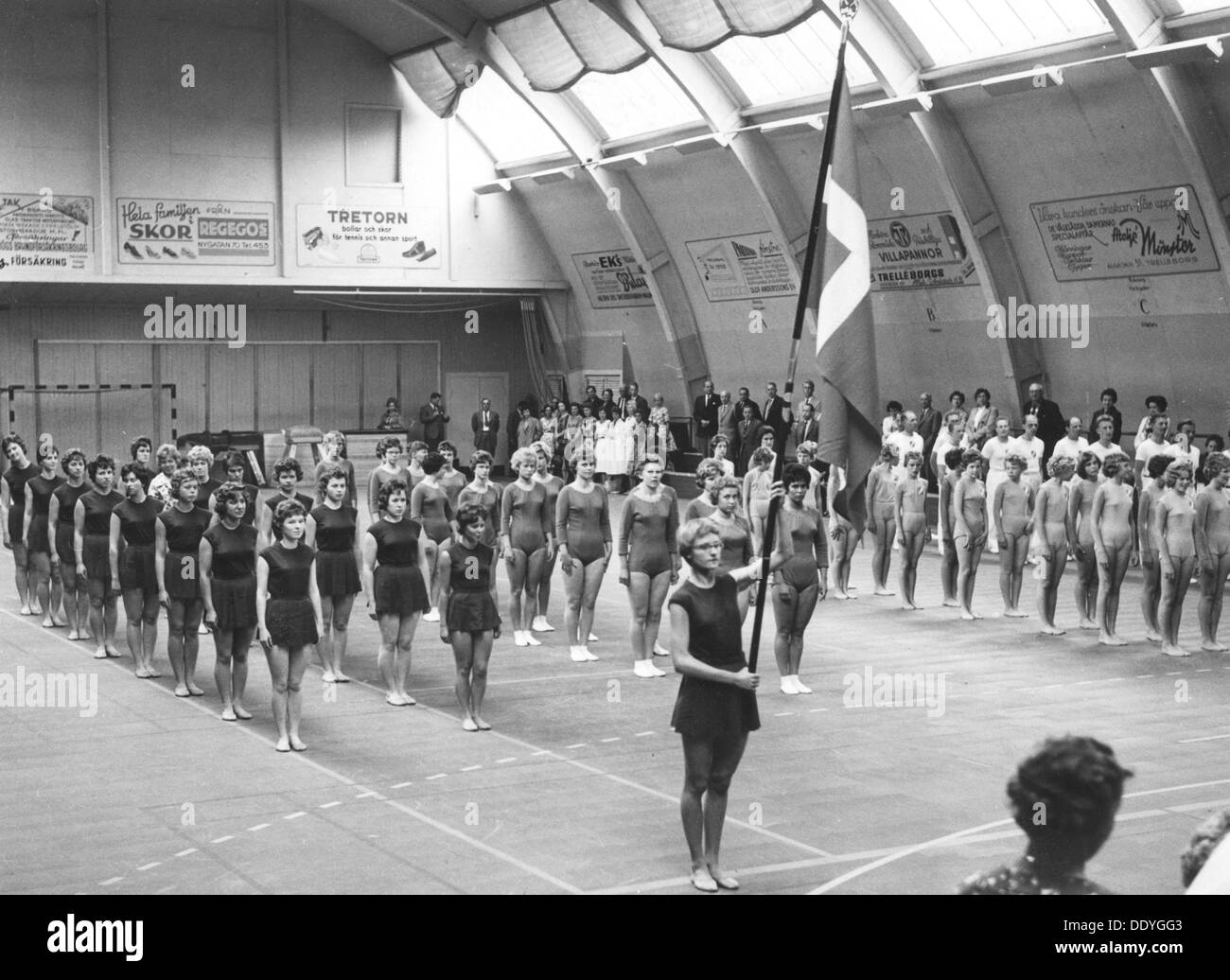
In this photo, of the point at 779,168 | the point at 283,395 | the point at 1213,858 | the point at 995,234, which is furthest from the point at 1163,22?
the point at 283,395

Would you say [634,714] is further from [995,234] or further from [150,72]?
[150,72]

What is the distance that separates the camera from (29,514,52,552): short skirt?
1605cm

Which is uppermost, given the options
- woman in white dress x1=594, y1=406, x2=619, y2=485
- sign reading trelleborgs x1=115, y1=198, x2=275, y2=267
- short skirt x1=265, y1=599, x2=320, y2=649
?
sign reading trelleborgs x1=115, y1=198, x2=275, y2=267

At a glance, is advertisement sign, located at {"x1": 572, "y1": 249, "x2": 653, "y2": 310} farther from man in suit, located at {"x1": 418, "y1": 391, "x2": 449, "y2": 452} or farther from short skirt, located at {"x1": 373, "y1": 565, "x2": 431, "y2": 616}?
short skirt, located at {"x1": 373, "y1": 565, "x2": 431, "y2": 616}

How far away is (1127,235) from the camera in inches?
870

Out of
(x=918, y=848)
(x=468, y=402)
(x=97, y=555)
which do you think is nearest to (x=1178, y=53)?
(x=918, y=848)

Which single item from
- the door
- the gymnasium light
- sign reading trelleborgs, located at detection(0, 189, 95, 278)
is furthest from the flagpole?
the door

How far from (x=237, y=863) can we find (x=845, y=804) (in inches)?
143

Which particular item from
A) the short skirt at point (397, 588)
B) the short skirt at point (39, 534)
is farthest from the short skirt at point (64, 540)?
the short skirt at point (397, 588)

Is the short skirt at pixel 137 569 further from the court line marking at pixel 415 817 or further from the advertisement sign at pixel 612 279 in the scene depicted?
the advertisement sign at pixel 612 279

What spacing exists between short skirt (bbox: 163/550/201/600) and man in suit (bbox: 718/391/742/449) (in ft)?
52.5

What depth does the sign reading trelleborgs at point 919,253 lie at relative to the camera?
81.4 feet

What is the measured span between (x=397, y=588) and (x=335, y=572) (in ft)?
3.62

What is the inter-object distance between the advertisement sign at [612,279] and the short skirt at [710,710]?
999 inches
